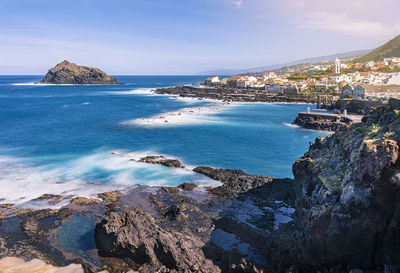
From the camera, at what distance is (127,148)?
30.1m

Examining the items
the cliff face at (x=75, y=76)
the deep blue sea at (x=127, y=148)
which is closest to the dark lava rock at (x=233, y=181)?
the deep blue sea at (x=127, y=148)

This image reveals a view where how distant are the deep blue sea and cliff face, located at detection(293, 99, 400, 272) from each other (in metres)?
10.1

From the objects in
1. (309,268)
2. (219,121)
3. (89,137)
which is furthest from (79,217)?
(219,121)

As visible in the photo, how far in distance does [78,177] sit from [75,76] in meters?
164

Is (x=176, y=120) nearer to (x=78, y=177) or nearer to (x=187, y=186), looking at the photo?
(x=78, y=177)

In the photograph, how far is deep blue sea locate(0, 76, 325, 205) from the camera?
2092 cm

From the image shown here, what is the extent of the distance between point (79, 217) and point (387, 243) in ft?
46.1

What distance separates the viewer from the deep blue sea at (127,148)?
68.6ft

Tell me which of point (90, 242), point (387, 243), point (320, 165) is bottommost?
point (90, 242)

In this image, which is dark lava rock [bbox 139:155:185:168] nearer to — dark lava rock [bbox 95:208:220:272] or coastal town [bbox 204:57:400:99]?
dark lava rock [bbox 95:208:220:272]

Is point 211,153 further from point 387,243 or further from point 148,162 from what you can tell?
point 387,243

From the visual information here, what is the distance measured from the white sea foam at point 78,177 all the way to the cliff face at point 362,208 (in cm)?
979

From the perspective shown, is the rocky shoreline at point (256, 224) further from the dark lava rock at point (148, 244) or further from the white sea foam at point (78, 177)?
the white sea foam at point (78, 177)

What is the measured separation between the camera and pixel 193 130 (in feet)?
130
